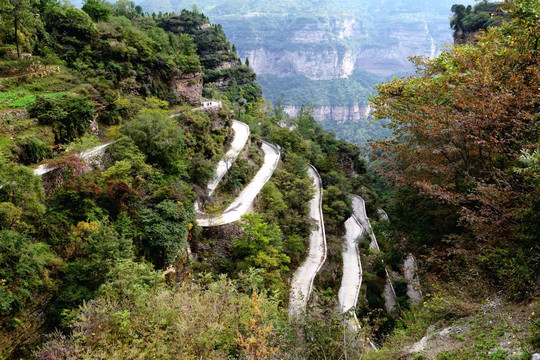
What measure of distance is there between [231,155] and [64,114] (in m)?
12.7

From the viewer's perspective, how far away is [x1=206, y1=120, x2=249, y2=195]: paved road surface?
23.3m

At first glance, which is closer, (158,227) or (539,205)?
(539,205)

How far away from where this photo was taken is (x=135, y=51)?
2323cm

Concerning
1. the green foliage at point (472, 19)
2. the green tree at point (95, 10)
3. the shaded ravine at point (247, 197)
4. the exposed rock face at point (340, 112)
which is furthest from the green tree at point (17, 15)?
the exposed rock face at point (340, 112)

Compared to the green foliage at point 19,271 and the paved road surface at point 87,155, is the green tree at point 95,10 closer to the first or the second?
the paved road surface at point 87,155

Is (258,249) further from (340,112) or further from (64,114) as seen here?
(340,112)

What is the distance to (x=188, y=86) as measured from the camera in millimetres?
27797

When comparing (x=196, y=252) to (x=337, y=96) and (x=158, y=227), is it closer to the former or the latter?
(x=158, y=227)

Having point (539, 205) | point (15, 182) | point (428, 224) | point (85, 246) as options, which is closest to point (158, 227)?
point (85, 246)

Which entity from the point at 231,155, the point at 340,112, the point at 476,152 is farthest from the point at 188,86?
the point at 340,112

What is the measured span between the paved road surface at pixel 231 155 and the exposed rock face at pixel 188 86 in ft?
16.5

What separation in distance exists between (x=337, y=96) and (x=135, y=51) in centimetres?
13388

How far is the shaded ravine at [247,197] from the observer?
19.4 m

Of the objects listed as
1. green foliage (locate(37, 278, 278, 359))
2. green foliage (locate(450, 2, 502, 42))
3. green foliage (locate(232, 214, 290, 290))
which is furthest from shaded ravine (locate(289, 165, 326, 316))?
green foliage (locate(450, 2, 502, 42))
